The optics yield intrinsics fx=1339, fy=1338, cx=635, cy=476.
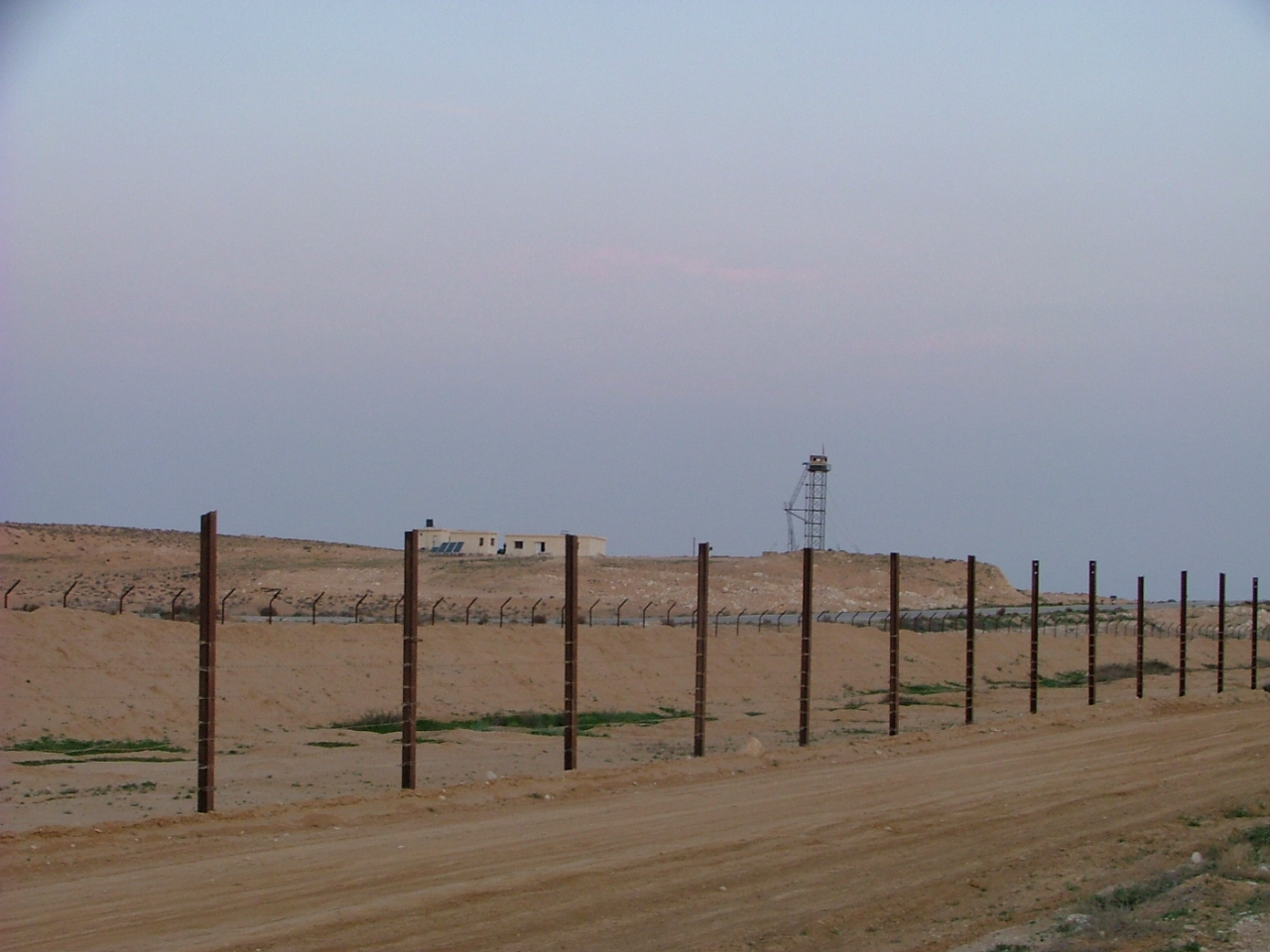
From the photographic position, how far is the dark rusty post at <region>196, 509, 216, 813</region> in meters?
12.8

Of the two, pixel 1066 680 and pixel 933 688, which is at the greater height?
pixel 933 688

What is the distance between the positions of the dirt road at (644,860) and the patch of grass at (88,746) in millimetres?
8196

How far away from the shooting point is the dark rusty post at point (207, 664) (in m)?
12.8

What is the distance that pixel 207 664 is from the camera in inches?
515

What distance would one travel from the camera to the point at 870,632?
50.9 meters

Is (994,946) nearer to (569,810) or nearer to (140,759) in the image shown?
(569,810)

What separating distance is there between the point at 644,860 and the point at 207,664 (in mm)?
4778

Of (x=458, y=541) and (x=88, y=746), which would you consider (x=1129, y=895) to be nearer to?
(x=88, y=746)

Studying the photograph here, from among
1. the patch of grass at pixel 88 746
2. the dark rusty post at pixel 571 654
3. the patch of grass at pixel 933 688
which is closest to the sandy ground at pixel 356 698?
the patch of grass at pixel 933 688

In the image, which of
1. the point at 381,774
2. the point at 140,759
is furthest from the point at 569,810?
the point at 140,759

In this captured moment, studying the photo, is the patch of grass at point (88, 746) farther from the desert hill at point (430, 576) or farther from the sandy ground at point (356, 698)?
the desert hill at point (430, 576)

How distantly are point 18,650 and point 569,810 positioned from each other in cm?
1643

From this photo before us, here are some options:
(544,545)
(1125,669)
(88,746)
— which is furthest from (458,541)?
(88,746)

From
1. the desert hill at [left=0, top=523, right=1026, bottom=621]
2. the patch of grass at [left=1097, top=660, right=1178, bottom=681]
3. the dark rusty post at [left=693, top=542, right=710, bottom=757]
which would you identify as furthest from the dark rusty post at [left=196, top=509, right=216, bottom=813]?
the desert hill at [left=0, top=523, right=1026, bottom=621]
